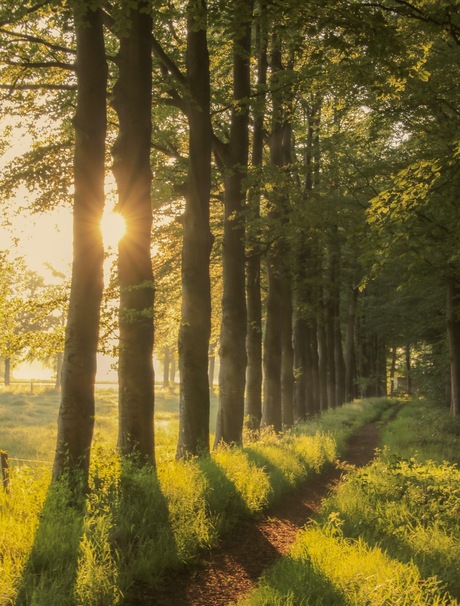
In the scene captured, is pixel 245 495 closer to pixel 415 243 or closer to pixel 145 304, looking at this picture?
pixel 145 304

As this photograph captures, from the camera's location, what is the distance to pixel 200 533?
7.05 meters

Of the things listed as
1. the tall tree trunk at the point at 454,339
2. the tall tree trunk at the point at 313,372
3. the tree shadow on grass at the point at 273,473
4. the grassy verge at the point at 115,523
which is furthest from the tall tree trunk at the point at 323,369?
the grassy verge at the point at 115,523

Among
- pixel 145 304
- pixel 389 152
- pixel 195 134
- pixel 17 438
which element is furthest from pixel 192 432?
pixel 17 438

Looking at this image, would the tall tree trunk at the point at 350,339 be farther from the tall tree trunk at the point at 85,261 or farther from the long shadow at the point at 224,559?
the tall tree trunk at the point at 85,261

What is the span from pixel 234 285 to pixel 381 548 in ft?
26.7

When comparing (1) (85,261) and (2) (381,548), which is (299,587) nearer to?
(2) (381,548)

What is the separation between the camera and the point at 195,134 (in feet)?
37.9

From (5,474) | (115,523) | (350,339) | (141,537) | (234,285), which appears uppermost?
(234,285)

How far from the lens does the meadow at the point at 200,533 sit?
5.09 m

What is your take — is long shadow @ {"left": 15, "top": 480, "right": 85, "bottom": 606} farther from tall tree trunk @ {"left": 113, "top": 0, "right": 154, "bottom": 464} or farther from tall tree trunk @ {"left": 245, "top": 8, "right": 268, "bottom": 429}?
tall tree trunk @ {"left": 245, "top": 8, "right": 268, "bottom": 429}

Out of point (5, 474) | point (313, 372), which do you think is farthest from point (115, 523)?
point (313, 372)

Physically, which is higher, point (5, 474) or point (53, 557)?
point (5, 474)

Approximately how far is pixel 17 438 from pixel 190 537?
70.8ft

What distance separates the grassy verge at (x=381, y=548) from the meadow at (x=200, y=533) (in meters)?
0.02
